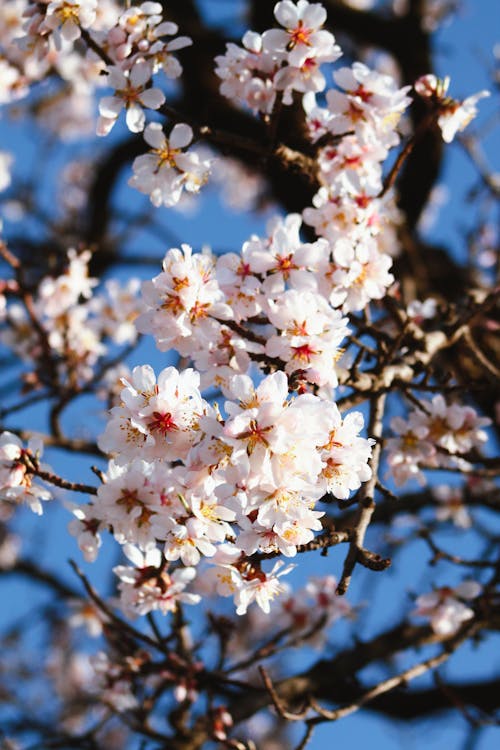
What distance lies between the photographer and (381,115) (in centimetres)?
197

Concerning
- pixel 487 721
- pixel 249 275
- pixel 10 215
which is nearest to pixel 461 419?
pixel 249 275

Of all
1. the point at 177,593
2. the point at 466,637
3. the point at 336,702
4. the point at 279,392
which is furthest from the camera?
the point at 336,702

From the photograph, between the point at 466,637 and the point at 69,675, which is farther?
the point at 69,675

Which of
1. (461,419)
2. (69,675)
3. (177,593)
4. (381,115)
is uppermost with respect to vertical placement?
(381,115)

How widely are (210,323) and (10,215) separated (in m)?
5.34

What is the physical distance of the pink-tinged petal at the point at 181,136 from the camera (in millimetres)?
1867

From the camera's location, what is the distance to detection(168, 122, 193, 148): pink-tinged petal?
6.13 ft

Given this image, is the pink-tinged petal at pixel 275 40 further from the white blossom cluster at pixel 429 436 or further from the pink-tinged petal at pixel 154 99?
the white blossom cluster at pixel 429 436

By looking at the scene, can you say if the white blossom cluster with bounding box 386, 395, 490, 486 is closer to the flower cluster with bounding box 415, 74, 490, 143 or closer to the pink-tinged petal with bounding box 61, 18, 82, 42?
the flower cluster with bounding box 415, 74, 490, 143

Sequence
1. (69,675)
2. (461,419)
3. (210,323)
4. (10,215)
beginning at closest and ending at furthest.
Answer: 1. (210,323)
2. (461,419)
3. (10,215)
4. (69,675)

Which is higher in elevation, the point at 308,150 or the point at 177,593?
the point at 308,150

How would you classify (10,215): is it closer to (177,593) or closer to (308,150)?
(308,150)

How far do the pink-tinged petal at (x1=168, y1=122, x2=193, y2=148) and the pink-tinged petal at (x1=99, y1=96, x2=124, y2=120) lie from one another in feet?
0.47

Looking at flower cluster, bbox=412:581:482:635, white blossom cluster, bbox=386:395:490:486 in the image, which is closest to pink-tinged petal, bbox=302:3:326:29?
white blossom cluster, bbox=386:395:490:486
